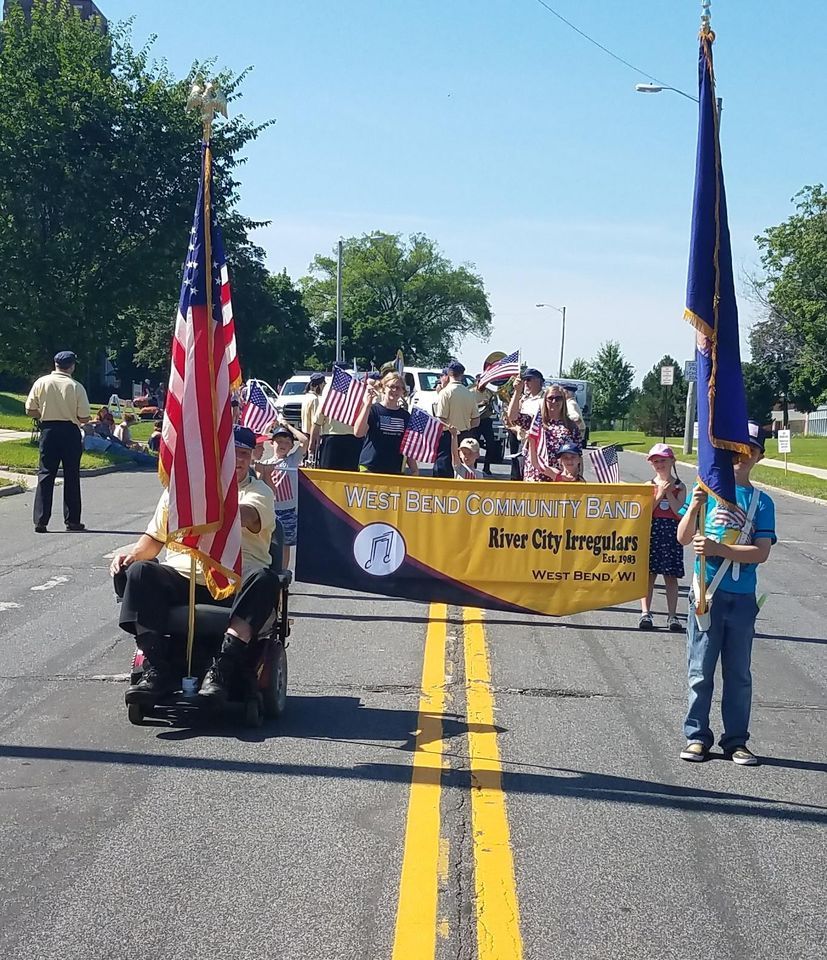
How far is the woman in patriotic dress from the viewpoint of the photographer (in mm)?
11844

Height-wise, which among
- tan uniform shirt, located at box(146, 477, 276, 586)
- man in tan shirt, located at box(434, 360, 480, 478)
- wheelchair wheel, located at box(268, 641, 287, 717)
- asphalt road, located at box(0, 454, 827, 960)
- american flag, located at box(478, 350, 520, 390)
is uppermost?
american flag, located at box(478, 350, 520, 390)

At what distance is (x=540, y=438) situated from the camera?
474 inches

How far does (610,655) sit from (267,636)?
10.5 feet

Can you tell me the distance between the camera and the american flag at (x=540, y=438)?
39.0ft

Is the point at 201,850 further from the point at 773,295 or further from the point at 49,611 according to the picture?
the point at 773,295

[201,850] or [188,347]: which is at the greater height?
[188,347]

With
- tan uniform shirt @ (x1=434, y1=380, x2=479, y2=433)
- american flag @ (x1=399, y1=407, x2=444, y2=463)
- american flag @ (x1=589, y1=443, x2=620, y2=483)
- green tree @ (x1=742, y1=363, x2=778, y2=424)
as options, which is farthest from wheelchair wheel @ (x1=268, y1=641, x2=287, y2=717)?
green tree @ (x1=742, y1=363, x2=778, y2=424)

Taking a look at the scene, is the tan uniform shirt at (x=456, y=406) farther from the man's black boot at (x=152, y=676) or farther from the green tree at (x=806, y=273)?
the green tree at (x=806, y=273)

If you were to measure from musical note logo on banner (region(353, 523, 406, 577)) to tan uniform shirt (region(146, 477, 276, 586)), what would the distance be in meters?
2.27

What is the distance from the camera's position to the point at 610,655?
9.18 m

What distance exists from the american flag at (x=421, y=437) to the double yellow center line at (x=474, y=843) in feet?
15.1

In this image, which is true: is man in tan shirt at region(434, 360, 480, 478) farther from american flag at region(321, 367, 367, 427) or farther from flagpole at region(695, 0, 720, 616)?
flagpole at region(695, 0, 720, 616)

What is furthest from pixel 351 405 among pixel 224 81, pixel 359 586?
pixel 224 81

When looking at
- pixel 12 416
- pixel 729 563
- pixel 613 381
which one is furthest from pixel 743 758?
pixel 613 381
